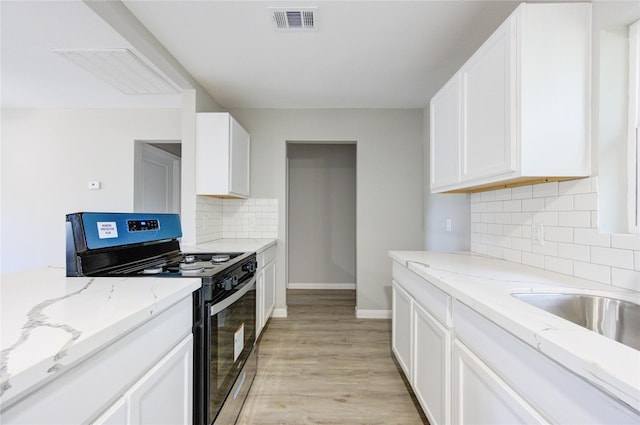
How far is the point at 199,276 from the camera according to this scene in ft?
4.18

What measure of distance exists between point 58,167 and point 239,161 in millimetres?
2321

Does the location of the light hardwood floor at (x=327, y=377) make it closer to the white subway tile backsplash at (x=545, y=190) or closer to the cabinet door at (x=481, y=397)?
the cabinet door at (x=481, y=397)

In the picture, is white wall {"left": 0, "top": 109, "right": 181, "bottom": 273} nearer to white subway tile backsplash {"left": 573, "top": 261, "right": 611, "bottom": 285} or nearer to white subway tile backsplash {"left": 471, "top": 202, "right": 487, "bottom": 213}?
white subway tile backsplash {"left": 471, "top": 202, "right": 487, "bottom": 213}

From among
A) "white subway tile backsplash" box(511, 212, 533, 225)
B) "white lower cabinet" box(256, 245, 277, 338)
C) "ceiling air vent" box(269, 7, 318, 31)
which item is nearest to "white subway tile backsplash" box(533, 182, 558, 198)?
"white subway tile backsplash" box(511, 212, 533, 225)

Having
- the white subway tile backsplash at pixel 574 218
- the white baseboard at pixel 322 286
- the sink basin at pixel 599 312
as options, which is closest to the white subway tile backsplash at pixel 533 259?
the white subway tile backsplash at pixel 574 218

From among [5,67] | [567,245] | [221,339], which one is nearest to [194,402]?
[221,339]

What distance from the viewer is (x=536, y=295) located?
1.15 metres

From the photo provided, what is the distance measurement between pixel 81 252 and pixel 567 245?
212 cm

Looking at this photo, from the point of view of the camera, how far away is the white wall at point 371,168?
339cm

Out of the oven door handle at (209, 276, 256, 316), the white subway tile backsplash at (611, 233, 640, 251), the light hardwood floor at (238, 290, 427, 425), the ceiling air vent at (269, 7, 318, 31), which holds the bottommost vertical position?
the light hardwood floor at (238, 290, 427, 425)

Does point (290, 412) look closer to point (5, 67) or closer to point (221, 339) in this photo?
point (221, 339)

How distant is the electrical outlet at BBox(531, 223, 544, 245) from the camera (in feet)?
5.09

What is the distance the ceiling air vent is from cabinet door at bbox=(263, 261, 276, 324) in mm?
1978

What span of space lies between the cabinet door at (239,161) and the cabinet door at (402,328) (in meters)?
1.71
